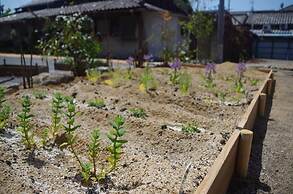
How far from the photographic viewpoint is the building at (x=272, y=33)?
1108 inches

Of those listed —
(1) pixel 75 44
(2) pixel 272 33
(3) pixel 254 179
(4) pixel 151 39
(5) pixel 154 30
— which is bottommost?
(3) pixel 254 179

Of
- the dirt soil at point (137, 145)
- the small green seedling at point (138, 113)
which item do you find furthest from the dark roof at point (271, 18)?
the small green seedling at point (138, 113)

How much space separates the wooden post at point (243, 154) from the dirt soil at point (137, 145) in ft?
0.70

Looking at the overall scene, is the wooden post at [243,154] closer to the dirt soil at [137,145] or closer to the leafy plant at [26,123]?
the dirt soil at [137,145]

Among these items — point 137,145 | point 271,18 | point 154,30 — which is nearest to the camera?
point 137,145

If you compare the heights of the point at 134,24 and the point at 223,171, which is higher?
the point at 134,24

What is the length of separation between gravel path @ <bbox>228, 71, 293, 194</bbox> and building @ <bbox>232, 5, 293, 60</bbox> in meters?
20.8

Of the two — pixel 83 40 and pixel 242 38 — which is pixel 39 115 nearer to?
pixel 83 40

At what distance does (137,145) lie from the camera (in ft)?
11.3

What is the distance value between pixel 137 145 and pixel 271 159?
1.61m

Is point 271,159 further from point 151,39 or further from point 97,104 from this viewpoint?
point 151,39

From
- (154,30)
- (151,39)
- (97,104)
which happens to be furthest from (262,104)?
(154,30)

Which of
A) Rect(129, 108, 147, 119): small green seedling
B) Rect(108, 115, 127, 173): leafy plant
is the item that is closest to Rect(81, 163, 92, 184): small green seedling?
Rect(108, 115, 127, 173): leafy plant

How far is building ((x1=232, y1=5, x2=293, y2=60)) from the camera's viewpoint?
28.1m
